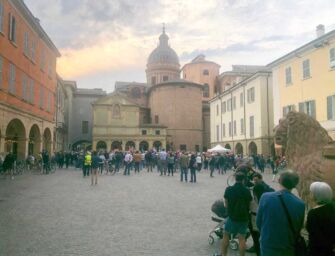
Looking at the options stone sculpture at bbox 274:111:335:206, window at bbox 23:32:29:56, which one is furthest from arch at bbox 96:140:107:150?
stone sculpture at bbox 274:111:335:206

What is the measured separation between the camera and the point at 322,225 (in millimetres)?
3453

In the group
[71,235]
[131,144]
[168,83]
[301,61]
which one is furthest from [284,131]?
[168,83]

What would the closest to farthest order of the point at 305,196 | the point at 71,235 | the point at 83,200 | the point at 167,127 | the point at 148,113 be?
the point at 305,196, the point at 71,235, the point at 83,200, the point at 167,127, the point at 148,113

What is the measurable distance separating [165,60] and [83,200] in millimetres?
57906

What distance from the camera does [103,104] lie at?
53906 mm

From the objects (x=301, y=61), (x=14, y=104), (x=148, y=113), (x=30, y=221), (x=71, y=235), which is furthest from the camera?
(x=148, y=113)

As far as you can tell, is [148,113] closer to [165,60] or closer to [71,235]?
[165,60]

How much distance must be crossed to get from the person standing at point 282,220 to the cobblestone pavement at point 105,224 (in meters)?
2.56

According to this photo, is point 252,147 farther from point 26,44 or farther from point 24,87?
point 26,44

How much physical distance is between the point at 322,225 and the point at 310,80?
79.3 feet

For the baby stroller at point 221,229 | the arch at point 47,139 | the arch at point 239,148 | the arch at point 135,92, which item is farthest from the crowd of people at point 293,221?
the arch at point 135,92

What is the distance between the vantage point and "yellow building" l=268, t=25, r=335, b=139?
75.6 feet

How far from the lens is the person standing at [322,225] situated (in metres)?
3.43

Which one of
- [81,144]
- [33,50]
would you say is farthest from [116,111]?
[33,50]
